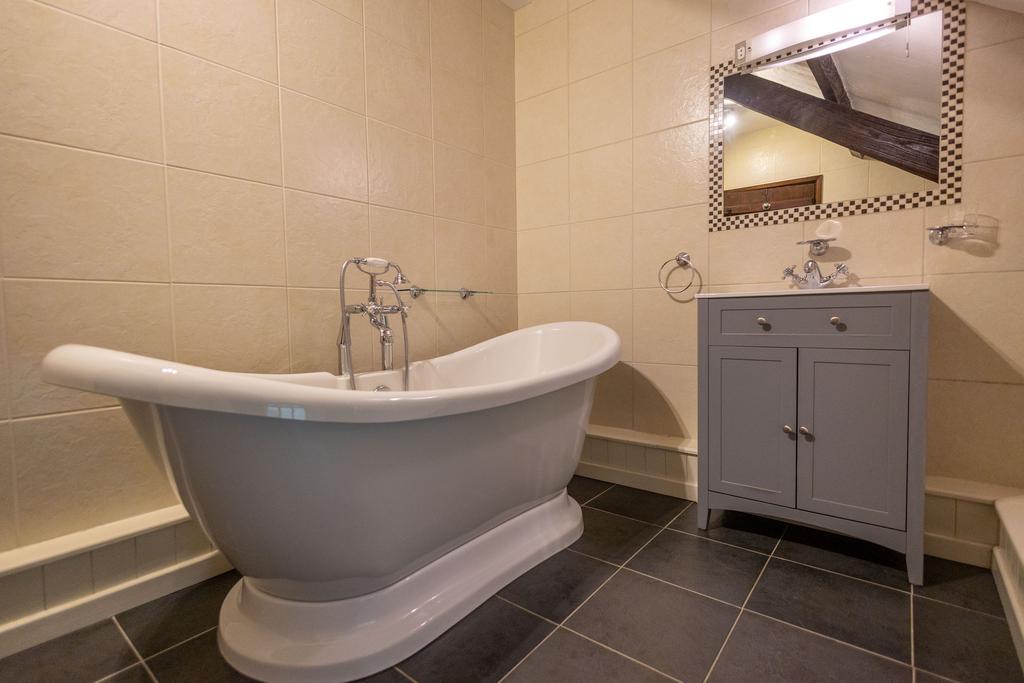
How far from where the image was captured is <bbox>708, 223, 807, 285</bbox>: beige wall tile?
5.37 ft

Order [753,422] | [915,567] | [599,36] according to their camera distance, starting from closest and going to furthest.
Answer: [915,567], [753,422], [599,36]

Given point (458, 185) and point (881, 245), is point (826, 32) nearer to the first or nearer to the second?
point (881, 245)

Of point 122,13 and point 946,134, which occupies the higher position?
point 122,13

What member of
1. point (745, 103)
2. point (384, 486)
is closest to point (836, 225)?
point (745, 103)

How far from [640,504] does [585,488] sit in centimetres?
26

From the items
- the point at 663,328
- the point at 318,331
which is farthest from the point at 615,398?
the point at 318,331

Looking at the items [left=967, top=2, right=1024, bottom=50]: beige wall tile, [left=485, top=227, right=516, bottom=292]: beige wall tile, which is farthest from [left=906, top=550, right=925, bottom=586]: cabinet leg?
[left=485, top=227, right=516, bottom=292]: beige wall tile

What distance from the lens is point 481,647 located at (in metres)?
1.00

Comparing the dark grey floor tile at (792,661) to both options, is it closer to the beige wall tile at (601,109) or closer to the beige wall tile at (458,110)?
the beige wall tile at (601,109)

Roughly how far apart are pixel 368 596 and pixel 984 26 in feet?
7.40

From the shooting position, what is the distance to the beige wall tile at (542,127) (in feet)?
7.29

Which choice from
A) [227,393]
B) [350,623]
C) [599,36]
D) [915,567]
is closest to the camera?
[227,393]

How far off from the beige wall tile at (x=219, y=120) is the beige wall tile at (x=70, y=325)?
40 cm

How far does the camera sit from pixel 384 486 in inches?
35.5
